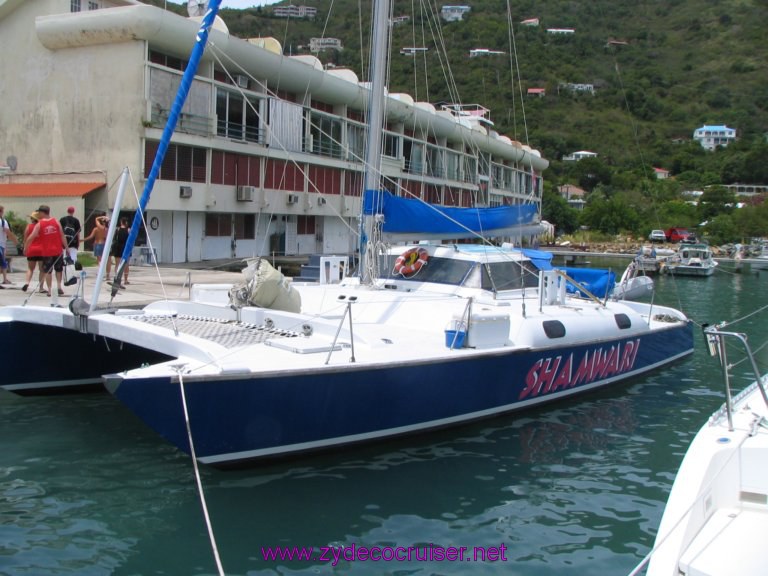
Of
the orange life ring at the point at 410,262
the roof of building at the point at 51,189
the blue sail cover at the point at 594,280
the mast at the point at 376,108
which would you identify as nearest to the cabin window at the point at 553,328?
the orange life ring at the point at 410,262

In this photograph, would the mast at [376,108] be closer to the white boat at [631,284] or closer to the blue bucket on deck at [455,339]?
the blue bucket on deck at [455,339]

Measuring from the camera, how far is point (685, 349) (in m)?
12.7

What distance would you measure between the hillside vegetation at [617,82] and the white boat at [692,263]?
93.9 ft

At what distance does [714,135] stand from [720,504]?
134346 millimetres

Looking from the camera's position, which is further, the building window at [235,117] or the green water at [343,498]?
the building window at [235,117]

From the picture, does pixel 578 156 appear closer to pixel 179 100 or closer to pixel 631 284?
pixel 631 284

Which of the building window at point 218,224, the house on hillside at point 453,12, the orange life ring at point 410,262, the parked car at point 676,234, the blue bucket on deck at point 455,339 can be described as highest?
the house on hillside at point 453,12

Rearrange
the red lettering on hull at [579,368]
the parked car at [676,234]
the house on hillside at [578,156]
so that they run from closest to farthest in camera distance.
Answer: the red lettering on hull at [579,368] → the parked car at [676,234] → the house on hillside at [578,156]

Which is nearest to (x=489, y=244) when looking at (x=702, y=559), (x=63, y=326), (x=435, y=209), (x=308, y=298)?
(x=435, y=209)

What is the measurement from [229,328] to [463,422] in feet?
8.89

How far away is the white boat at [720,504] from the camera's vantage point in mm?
3811

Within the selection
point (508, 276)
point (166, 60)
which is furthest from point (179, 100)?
point (166, 60)

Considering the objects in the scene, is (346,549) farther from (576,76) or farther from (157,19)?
(576,76)

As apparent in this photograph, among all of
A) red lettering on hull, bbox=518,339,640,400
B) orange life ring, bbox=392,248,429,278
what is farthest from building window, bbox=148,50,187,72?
red lettering on hull, bbox=518,339,640,400
